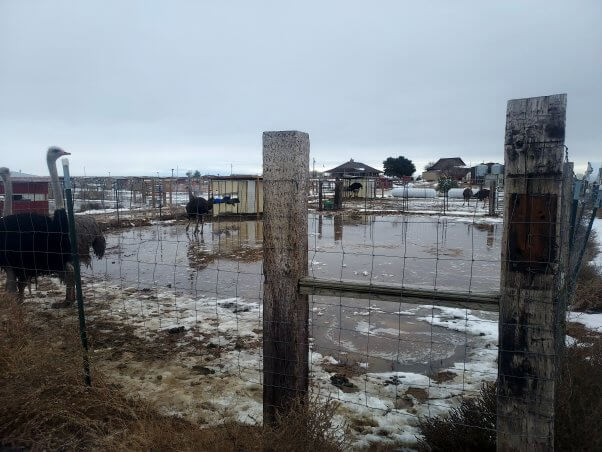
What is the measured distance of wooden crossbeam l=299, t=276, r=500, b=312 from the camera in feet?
8.39

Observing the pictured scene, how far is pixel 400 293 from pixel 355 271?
6.67 meters

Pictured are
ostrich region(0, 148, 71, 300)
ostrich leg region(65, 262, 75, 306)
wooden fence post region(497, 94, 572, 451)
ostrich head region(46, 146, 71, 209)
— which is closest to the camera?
wooden fence post region(497, 94, 572, 451)

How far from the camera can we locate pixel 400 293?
109 inches

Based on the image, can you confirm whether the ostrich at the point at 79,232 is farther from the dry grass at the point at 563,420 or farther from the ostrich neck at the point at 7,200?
the dry grass at the point at 563,420

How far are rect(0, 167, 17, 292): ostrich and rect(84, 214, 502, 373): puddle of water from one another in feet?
4.25

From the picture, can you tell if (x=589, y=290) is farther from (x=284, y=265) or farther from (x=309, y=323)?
(x=284, y=265)

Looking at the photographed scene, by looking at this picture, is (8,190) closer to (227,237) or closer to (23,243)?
(23,243)

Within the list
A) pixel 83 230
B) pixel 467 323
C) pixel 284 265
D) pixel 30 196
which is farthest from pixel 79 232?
pixel 30 196

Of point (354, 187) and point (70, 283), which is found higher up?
point (354, 187)

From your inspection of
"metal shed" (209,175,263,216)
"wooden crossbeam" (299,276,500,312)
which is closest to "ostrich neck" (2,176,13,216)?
"wooden crossbeam" (299,276,500,312)

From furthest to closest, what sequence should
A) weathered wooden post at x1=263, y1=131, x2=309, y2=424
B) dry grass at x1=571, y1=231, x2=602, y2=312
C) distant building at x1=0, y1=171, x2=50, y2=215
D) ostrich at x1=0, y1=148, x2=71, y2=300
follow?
1. distant building at x1=0, y1=171, x2=50, y2=215
2. dry grass at x1=571, y1=231, x2=602, y2=312
3. ostrich at x1=0, y1=148, x2=71, y2=300
4. weathered wooden post at x1=263, y1=131, x2=309, y2=424

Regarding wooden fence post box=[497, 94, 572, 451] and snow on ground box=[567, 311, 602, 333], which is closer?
wooden fence post box=[497, 94, 572, 451]

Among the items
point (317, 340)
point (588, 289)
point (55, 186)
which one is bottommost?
point (317, 340)

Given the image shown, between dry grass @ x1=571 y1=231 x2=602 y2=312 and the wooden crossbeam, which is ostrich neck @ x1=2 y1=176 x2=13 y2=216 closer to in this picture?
the wooden crossbeam
